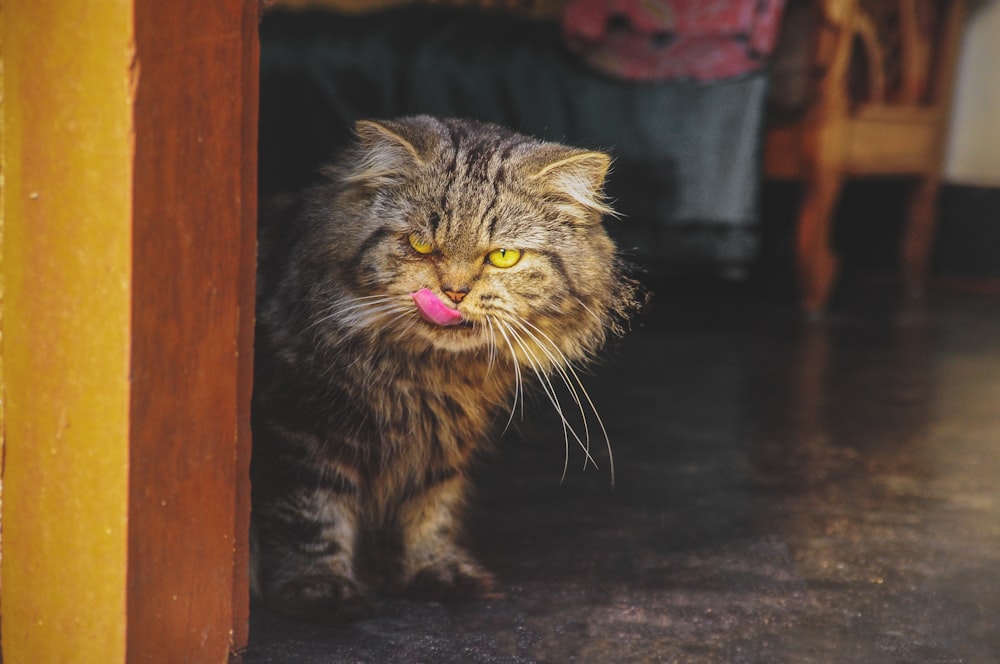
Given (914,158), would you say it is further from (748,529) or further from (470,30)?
(748,529)

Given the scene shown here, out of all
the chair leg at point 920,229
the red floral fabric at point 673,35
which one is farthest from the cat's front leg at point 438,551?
the chair leg at point 920,229

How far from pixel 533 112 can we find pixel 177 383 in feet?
8.83

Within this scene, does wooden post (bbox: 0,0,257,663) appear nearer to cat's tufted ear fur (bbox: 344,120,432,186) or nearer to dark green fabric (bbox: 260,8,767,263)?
cat's tufted ear fur (bbox: 344,120,432,186)

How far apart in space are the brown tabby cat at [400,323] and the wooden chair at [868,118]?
2.31 meters

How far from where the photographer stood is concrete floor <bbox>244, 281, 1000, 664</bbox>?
4.73ft

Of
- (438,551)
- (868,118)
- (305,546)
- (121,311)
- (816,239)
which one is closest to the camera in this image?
(121,311)

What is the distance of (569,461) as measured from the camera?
2324mm

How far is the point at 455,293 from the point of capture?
147cm

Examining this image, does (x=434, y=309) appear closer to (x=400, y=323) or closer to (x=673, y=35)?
(x=400, y=323)

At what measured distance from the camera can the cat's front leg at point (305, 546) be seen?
5.01 ft

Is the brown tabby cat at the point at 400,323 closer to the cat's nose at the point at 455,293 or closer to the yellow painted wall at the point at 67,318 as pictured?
the cat's nose at the point at 455,293

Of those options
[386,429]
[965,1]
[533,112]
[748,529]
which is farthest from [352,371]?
[965,1]

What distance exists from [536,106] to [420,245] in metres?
2.24

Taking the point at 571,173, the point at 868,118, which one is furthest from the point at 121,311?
the point at 868,118
